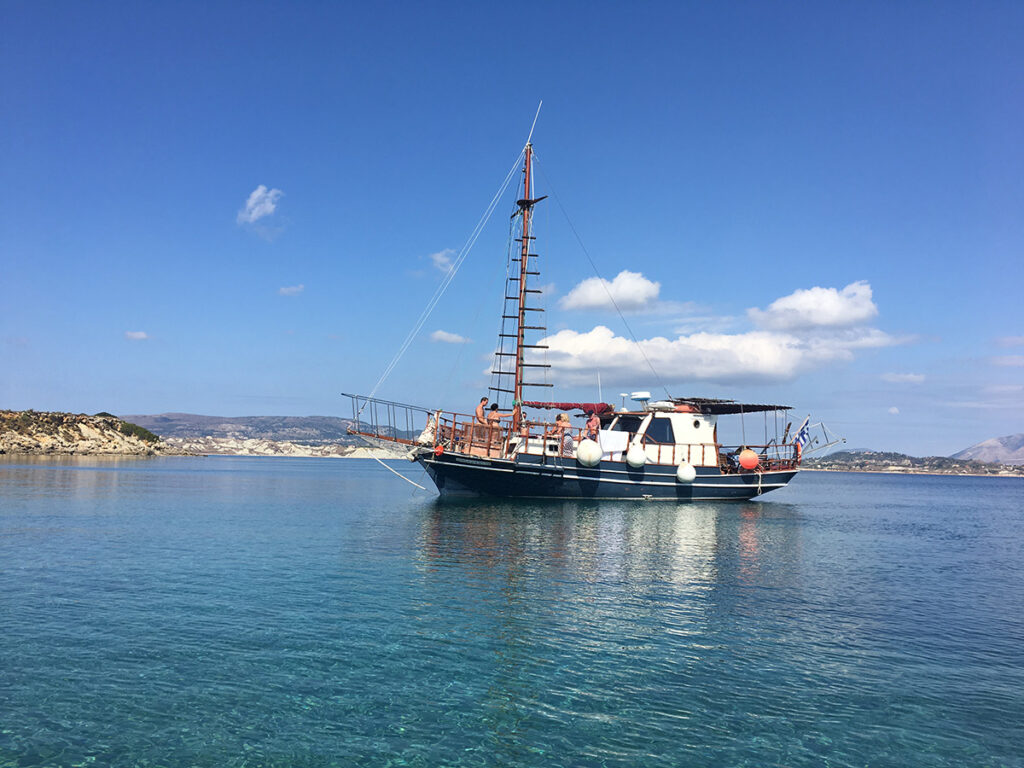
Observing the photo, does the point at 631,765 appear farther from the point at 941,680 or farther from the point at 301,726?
the point at 941,680

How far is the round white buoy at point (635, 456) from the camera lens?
4597 cm

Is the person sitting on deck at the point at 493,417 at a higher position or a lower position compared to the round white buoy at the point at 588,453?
higher

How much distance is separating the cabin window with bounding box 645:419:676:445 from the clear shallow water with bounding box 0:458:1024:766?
760 inches

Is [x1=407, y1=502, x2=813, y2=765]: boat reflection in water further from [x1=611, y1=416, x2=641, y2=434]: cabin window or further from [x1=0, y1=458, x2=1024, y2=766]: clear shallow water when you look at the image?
[x1=611, y1=416, x2=641, y2=434]: cabin window

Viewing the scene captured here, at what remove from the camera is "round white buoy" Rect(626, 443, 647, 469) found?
4597 cm

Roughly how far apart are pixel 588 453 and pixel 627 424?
220 inches

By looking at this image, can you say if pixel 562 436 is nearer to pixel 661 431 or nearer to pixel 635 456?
pixel 635 456

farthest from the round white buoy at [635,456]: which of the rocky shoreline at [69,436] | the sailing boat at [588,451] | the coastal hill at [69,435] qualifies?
the coastal hill at [69,435]

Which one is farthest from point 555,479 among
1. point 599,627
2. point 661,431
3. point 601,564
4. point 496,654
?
point 496,654

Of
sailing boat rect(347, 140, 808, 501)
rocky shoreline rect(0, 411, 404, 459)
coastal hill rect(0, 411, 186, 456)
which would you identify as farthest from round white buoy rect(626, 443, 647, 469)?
coastal hill rect(0, 411, 186, 456)

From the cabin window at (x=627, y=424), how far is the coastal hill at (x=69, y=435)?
360ft

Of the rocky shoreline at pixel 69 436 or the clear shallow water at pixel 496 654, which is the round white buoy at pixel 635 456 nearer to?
the clear shallow water at pixel 496 654

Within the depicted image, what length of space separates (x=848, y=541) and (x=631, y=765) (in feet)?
96.8

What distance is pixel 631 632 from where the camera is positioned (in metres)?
15.4
